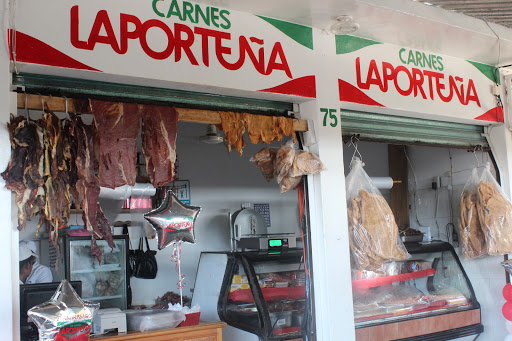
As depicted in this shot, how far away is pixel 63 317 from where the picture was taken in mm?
2729

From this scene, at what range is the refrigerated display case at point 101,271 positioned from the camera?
6.36m

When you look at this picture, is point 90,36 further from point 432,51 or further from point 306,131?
point 432,51

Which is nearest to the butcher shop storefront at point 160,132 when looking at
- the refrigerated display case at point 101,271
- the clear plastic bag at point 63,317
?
the clear plastic bag at point 63,317

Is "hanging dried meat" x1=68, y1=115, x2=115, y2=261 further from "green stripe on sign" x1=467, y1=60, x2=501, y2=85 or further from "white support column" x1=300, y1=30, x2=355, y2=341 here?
"green stripe on sign" x1=467, y1=60, x2=501, y2=85

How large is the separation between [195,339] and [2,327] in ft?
5.45

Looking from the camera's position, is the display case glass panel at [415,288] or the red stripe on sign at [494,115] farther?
the red stripe on sign at [494,115]

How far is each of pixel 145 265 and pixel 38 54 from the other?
406cm

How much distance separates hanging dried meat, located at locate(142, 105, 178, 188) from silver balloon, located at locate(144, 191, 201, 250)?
0.67 feet

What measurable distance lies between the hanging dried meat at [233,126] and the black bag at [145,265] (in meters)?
3.29

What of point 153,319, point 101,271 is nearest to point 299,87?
point 153,319

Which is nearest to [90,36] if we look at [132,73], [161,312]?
[132,73]

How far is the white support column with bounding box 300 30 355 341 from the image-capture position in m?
4.36

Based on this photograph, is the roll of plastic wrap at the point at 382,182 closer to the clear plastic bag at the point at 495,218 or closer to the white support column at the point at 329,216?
the clear plastic bag at the point at 495,218

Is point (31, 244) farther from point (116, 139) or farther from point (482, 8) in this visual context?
point (482, 8)
